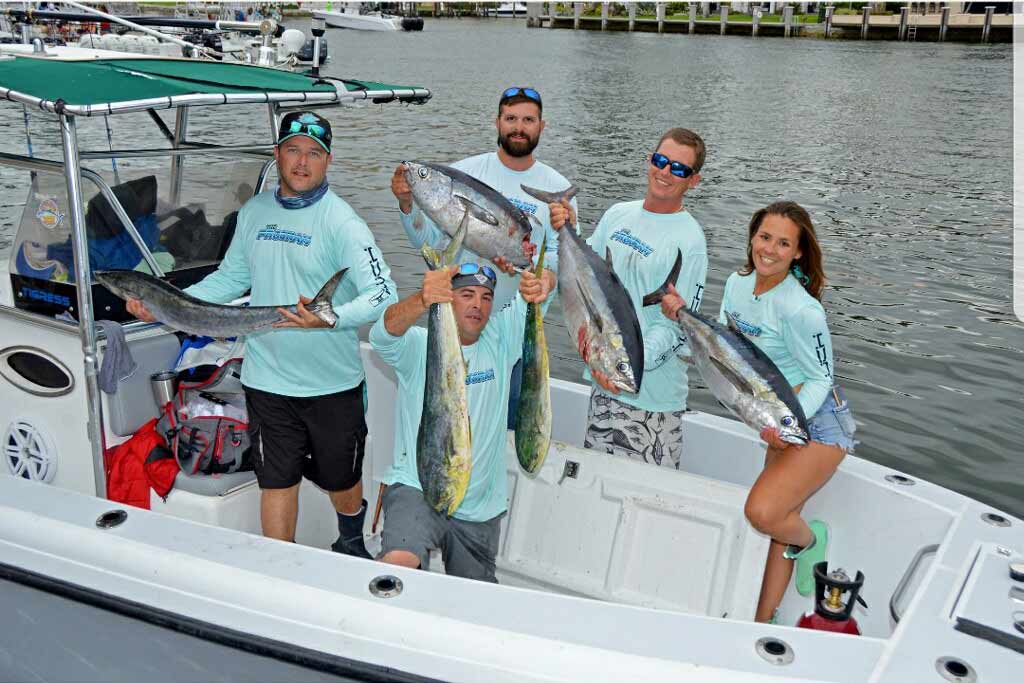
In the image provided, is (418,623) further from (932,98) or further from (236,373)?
(932,98)

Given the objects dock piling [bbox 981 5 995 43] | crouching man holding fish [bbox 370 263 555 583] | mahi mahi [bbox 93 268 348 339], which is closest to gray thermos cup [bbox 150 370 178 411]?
mahi mahi [bbox 93 268 348 339]

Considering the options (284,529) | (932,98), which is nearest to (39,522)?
(284,529)

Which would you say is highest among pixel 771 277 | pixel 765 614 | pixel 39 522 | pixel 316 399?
pixel 771 277

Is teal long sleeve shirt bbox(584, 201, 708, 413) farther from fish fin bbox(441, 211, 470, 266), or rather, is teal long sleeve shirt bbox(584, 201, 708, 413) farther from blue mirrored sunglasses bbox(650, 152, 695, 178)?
fish fin bbox(441, 211, 470, 266)

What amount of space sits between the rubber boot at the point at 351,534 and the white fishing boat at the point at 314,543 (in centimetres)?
33

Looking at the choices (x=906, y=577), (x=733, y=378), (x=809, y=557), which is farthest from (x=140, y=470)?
(x=906, y=577)

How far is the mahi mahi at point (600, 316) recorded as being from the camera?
2830 millimetres

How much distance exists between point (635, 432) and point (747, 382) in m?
1.00

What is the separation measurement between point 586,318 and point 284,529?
1.52m

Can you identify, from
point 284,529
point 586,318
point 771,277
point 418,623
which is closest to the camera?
point 418,623

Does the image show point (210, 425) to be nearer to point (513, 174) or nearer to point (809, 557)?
point (513, 174)

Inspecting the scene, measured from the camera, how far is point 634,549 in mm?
3676

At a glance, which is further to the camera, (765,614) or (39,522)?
(765,614)

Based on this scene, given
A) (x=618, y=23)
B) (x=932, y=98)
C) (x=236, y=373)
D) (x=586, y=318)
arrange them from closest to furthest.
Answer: (x=586, y=318) < (x=236, y=373) < (x=932, y=98) < (x=618, y=23)
